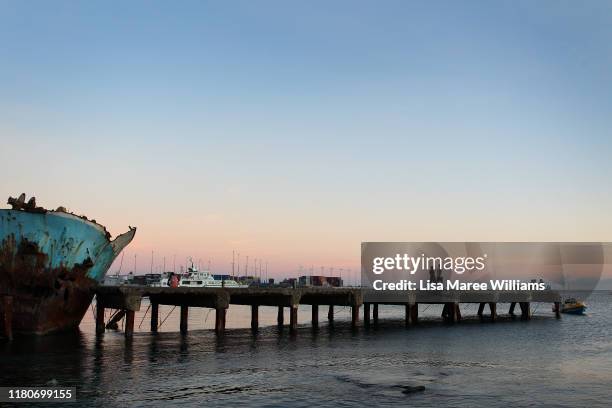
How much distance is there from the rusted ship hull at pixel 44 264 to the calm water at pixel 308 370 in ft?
9.31

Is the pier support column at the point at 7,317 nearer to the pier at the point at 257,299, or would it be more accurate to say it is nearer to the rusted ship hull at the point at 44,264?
the rusted ship hull at the point at 44,264

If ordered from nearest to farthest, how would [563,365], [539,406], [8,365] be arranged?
[539,406]
[8,365]
[563,365]

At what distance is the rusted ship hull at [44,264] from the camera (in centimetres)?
4734

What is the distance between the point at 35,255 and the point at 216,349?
16830mm

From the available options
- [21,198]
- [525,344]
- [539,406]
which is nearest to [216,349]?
[21,198]

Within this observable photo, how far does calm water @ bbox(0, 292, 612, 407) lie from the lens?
28828mm

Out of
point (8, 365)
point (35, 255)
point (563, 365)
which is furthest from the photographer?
point (35, 255)

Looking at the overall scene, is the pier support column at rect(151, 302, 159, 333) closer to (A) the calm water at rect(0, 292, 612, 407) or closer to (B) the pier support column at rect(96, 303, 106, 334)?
(A) the calm water at rect(0, 292, 612, 407)

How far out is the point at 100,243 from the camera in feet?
178

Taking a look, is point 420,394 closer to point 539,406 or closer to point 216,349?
point 539,406

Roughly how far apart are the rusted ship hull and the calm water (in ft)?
9.31

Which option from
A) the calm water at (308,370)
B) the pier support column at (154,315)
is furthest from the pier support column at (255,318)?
the pier support column at (154,315)

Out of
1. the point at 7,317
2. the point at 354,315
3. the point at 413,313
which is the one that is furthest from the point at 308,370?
the point at 413,313

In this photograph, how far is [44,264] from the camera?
48.2 m
